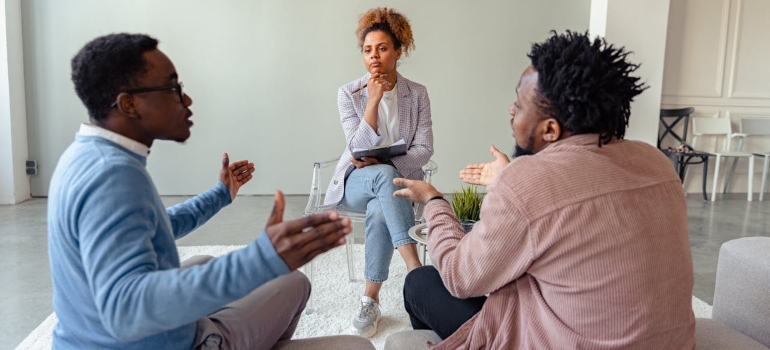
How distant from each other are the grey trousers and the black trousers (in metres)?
0.30

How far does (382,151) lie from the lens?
2535 mm

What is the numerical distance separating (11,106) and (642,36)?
5565 millimetres

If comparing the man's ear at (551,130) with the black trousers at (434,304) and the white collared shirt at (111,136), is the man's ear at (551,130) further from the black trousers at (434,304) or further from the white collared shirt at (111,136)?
the white collared shirt at (111,136)

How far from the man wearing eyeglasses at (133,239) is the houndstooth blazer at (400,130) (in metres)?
1.46

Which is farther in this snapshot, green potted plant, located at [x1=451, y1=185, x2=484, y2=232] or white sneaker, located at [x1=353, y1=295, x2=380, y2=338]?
white sneaker, located at [x1=353, y1=295, x2=380, y2=338]

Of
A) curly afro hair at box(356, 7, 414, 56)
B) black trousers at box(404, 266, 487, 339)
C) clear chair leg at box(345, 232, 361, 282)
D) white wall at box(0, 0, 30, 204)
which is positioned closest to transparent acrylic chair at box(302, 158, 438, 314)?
clear chair leg at box(345, 232, 361, 282)

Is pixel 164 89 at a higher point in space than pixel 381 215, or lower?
higher

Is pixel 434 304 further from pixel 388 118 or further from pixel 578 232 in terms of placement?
pixel 388 118

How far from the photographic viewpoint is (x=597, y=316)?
1065mm

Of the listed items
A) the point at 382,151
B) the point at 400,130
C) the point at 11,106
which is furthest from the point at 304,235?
the point at 11,106

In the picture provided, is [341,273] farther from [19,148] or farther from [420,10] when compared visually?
[19,148]

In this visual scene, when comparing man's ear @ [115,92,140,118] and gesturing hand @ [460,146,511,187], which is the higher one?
man's ear @ [115,92,140,118]

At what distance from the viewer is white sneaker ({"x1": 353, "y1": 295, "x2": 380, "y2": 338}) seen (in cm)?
234

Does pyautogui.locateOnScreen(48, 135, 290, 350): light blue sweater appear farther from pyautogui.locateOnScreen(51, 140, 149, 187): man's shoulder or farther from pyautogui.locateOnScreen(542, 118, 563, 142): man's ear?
pyautogui.locateOnScreen(542, 118, 563, 142): man's ear
